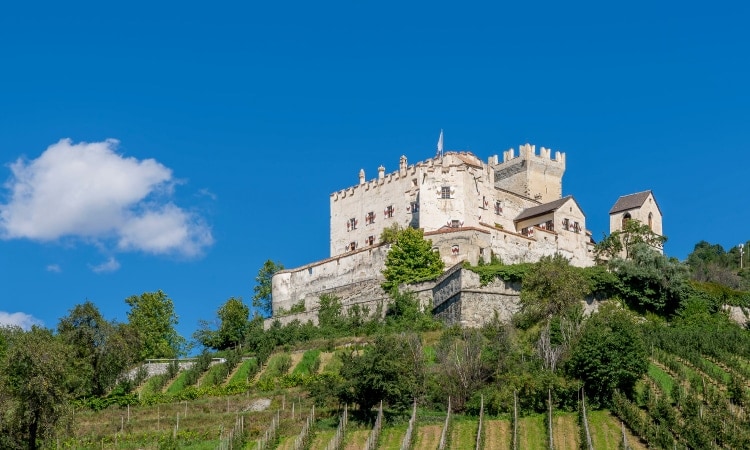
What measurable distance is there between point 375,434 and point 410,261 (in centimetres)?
2208

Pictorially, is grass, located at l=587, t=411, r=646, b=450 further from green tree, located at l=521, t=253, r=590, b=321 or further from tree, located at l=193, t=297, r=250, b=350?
tree, located at l=193, t=297, r=250, b=350

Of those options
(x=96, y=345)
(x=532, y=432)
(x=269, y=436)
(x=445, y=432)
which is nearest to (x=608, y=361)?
(x=532, y=432)

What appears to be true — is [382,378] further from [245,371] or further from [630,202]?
[630,202]

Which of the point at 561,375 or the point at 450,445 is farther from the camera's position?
the point at 561,375

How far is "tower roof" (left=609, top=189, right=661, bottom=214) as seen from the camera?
265ft

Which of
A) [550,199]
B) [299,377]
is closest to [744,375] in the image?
[299,377]

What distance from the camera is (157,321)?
78.4 metres

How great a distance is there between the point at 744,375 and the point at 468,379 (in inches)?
494

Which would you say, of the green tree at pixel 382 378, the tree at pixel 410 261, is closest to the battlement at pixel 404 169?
the tree at pixel 410 261

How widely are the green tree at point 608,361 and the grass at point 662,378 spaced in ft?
3.63

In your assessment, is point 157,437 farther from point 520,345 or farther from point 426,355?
point 520,345

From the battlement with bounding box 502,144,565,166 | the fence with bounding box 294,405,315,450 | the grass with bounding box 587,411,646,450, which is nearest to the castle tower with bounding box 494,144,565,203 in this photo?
the battlement with bounding box 502,144,565,166

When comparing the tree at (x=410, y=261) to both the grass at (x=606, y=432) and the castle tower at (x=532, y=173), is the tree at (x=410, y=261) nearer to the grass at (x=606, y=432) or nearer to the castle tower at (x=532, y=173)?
the castle tower at (x=532, y=173)

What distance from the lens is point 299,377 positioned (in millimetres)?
59844
